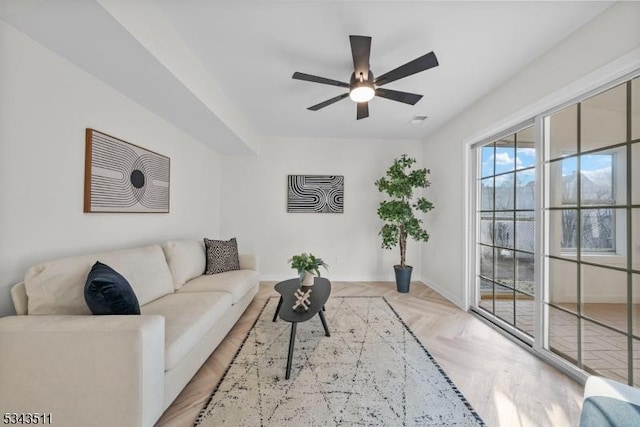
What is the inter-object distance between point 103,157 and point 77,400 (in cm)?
176

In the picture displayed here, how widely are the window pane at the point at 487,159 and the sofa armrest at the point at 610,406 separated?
2.39 m

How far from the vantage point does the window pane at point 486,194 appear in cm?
294

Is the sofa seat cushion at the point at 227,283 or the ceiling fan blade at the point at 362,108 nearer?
the ceiling fan blade at the point at 362,108

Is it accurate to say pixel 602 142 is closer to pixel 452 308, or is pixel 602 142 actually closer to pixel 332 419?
pixel 452 308

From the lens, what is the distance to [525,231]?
2441 mm

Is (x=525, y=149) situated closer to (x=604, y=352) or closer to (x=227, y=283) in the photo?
(x=604, y=352)

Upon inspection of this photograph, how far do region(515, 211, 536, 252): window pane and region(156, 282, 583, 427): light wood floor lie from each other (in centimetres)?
95

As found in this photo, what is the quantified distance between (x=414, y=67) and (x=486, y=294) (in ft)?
8.96

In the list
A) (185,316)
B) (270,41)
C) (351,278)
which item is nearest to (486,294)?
(351,278)

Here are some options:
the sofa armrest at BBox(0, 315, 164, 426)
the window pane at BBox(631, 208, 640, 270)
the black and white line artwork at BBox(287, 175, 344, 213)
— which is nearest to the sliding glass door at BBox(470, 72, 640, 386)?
the window pane at BBox(631, 208, 640, 270)

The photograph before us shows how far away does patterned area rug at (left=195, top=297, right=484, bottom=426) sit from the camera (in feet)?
4.85

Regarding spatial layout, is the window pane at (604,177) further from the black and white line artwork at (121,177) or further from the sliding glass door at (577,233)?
the black and white line artwork at (121,177)

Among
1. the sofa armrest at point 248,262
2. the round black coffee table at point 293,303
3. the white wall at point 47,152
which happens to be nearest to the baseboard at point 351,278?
the sofa armrest at point 248,262

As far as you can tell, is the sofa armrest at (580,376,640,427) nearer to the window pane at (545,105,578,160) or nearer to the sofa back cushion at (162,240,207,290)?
the window pane at (545,105,578,160)
